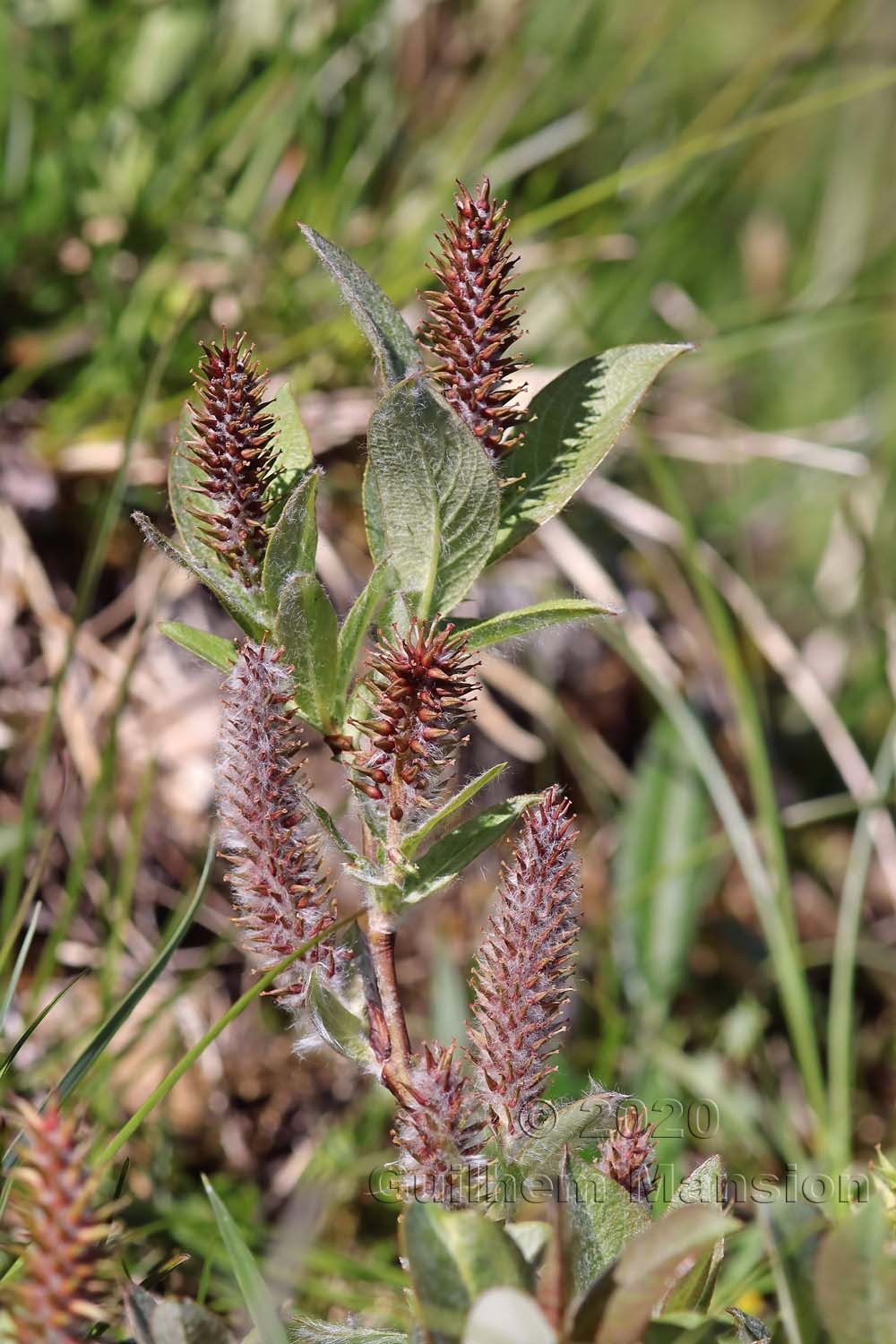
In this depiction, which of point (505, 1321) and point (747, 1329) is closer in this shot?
point (505, 1321)

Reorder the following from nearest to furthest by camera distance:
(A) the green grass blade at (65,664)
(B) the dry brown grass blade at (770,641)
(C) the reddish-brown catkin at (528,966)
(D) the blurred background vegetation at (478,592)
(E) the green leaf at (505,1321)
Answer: (E) the green leaf at (505,1321), (C) the reddish-brown catkin at (528,966), (A) the green grass blade at (65,664), (D) the blurred background vegetation at (478,592), (B) the dry brown grass blade at (770,641)

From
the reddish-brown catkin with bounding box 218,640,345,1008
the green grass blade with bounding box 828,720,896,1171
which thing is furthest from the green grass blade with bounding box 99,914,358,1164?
the green grass blade with bounding box 828,720,896,1171

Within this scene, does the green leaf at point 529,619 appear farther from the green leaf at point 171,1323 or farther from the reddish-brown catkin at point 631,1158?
the green leaf at point 171,1323

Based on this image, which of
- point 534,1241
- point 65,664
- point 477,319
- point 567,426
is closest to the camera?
point 534,1241

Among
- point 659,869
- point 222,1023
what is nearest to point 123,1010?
point 222,1023

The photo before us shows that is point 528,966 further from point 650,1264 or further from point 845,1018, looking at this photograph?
point 845,1018

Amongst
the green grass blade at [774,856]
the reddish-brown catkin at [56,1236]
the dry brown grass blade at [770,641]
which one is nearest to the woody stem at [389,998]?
the reddish-brown catkin at [56,1236]
